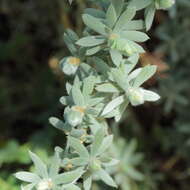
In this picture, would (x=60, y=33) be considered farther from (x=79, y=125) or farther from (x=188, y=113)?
(x=79, y=125)

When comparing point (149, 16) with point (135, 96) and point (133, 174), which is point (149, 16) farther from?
point (133, 174)

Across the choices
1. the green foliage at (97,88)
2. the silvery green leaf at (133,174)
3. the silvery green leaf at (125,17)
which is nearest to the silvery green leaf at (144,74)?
the green foliage at (97,88)

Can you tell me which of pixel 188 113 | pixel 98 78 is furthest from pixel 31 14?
pixel 98 78

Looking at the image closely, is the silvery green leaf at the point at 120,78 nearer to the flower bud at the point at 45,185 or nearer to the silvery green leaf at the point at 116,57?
the silvery green leaf at the point at 116,57

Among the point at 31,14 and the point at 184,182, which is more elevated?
the point at 31,14

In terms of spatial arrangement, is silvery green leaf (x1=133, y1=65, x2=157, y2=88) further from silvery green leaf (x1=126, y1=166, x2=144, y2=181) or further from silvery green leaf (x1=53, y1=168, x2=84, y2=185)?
silvery green leaf (x1=126, y1=166, x2=144, y2=181)

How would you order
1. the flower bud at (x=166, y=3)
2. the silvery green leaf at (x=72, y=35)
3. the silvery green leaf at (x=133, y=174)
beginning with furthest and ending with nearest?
the silvery green leaf at (x=133, y=174)
the silvery green leaf at (x=72, y=35)
the flower bud at (x=166, y=3)

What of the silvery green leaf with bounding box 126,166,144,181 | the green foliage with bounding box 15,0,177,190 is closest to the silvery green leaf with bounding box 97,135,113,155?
the green foliage with bounding box 15,0,177,190

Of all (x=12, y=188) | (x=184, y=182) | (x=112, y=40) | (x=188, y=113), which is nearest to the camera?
(x=112, y=40)
